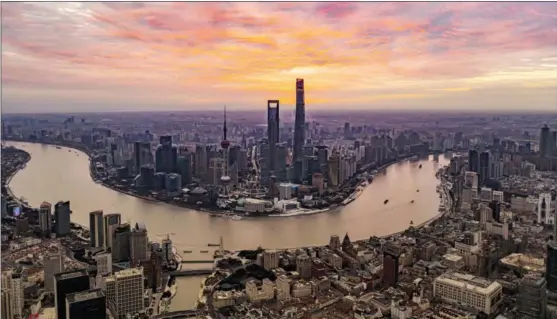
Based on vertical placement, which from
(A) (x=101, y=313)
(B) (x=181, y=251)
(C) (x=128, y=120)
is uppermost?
(C) (x=128, y=120)

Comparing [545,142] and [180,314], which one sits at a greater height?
[545,142]

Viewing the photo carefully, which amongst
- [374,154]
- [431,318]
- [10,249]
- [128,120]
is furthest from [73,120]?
[374,154]

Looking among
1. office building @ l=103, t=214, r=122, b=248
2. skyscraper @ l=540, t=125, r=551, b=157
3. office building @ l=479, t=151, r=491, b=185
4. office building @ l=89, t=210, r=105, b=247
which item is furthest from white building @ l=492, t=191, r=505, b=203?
office building @ l=89, t=210, r=105, b=247

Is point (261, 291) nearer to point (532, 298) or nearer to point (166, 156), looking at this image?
point (532, 298)

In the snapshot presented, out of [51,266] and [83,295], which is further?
[51,266]

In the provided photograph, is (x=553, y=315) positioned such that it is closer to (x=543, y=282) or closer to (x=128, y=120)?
(x=543, y=282)

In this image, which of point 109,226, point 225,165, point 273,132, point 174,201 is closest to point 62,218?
point 109,226
